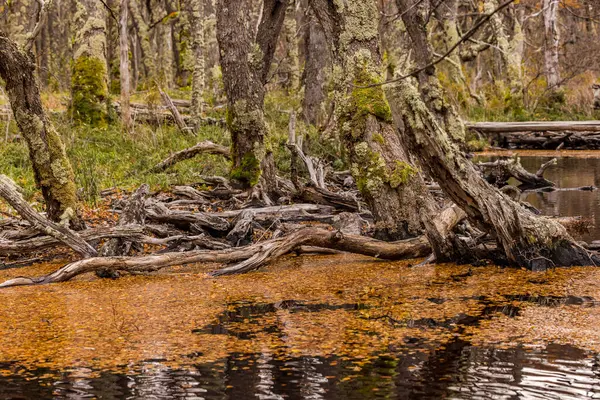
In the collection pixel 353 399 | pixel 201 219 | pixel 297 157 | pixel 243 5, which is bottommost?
pixel 353 399

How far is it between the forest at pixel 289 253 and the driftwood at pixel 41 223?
2cm

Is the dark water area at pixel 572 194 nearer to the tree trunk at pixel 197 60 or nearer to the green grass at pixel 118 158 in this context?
the green grass at pixel 118 158

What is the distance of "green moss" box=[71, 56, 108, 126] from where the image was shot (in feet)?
54.7

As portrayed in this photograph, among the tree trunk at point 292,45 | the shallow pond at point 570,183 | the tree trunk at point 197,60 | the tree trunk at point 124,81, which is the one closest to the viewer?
the shallow pond at point 570,183

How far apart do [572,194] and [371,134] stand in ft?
18.4

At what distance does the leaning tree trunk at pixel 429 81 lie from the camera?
17188 mm

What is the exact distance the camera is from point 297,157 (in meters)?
12.3

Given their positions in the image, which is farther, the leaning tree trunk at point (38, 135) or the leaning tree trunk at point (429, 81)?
the leaning tree trunk at point (429, 81)

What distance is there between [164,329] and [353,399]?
6.30 feet

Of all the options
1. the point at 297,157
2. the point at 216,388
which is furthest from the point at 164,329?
the point at 297,157

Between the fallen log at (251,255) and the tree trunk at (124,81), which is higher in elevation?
the tree trunk at (124,81)

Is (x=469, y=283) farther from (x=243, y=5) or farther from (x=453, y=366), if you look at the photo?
(x=243, y=5)

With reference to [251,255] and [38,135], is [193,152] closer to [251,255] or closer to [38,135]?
[38,135]

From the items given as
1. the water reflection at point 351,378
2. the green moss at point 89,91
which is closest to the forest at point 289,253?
the water reflection at point 351,378
